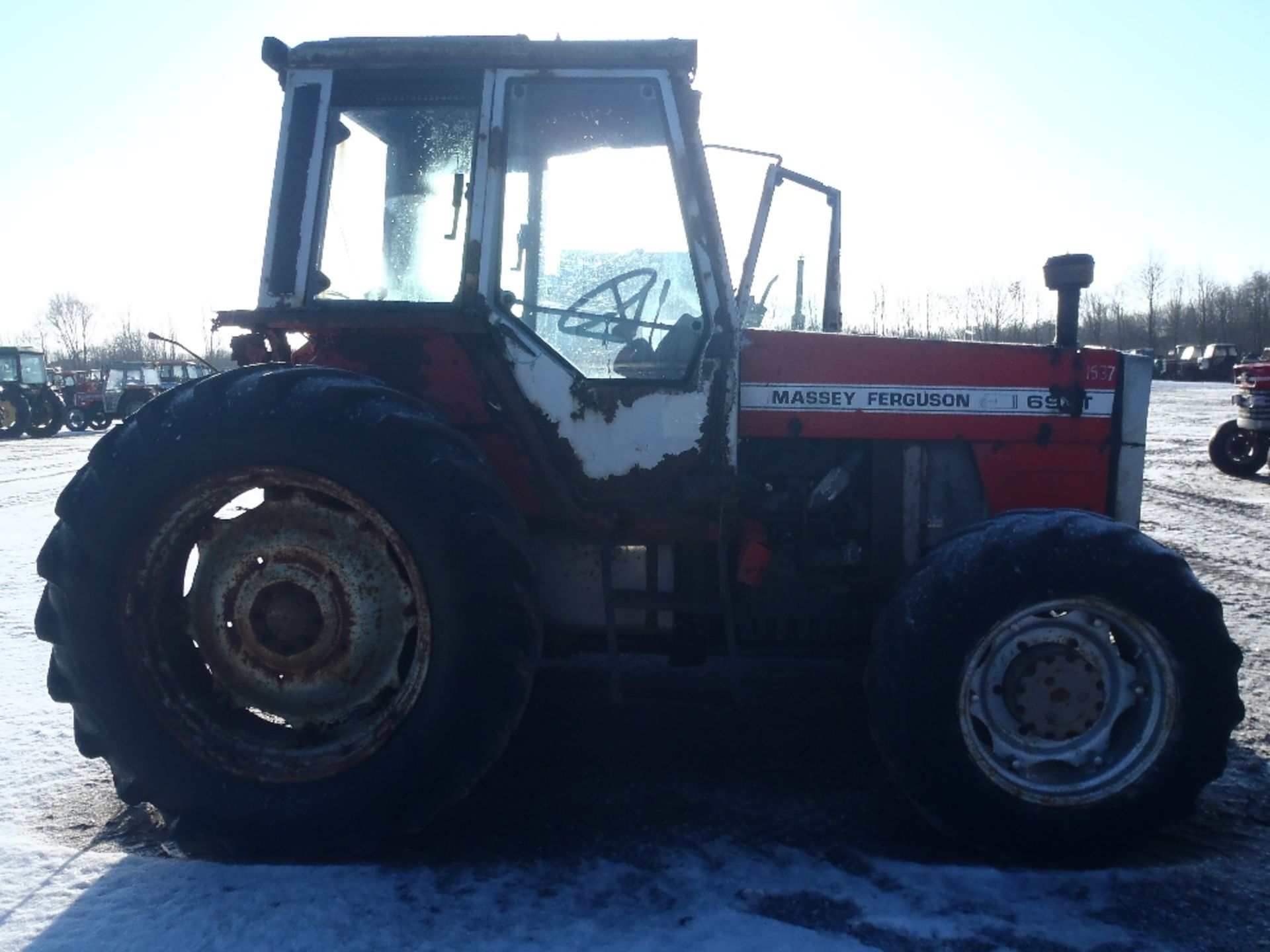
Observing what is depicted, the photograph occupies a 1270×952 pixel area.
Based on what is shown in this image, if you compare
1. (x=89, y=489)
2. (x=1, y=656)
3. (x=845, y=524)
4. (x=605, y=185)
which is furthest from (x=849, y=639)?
(x=1, y=656)

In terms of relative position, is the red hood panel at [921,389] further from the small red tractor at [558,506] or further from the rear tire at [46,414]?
the rear tire at [46,414]

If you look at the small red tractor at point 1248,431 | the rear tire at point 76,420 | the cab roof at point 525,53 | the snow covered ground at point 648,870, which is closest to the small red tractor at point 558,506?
the cab roof at point 525,53

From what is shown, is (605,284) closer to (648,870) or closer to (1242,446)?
(648,870)

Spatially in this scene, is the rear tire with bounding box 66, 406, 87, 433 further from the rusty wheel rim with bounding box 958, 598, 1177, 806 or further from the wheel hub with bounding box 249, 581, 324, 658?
the rusty wheel rim with bounding box 958, 598, 1177, 806

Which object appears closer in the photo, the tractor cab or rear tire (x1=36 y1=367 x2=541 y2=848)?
rear tire (x1=36 y1=367 x2=541 y2=848)

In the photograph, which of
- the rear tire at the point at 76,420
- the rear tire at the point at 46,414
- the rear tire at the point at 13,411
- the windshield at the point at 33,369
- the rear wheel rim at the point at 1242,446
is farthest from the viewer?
the rear tire at the point at 76,420

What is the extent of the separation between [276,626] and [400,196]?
63.9 inches

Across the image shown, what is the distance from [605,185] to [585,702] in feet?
7.40

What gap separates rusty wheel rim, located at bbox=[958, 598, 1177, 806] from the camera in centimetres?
297

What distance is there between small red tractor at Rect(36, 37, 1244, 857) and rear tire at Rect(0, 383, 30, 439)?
2907 cm

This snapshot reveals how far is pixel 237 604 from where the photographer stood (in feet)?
10.3

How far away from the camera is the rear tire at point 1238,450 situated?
14.1 meters

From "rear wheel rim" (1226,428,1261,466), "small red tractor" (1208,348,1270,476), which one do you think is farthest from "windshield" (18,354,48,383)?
"rear wheel rim" (1226,428,1261,466)

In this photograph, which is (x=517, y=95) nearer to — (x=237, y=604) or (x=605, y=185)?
(x=605, y=185)
